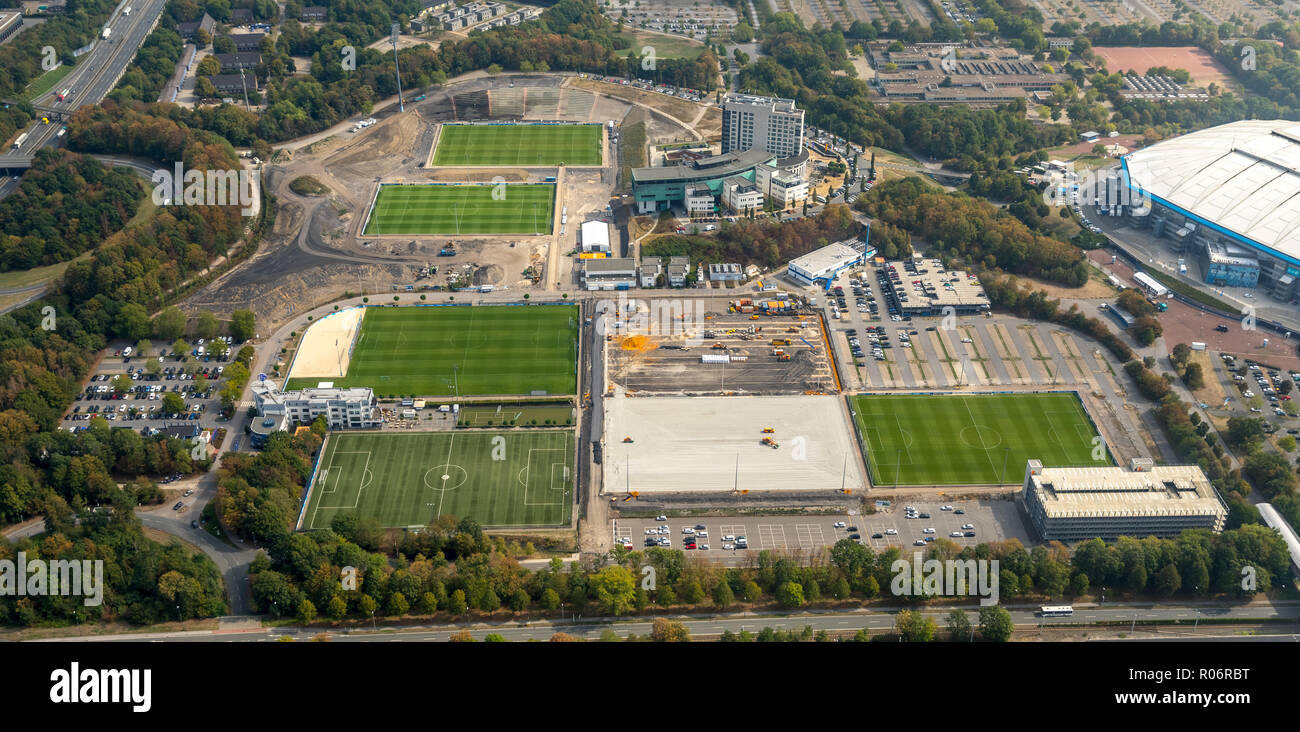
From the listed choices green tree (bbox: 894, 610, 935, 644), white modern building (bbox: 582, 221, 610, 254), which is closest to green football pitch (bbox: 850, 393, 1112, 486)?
green tree (bbox: 894, 610, 935, 644)

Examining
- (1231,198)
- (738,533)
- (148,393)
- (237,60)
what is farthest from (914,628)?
(237,60)

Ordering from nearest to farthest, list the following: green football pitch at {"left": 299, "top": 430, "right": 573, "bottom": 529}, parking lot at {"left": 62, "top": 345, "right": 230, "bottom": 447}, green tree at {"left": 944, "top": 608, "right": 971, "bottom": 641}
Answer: green tree at {"left": 944, "top": 608, "right": 971, "bottom": 641} < green football pitch at {"left": 299, "top": 430, "right": 573, "bottom": 529} < parking lot at {"left": 62, "top": 345, "right": 230, "bottom": 447}

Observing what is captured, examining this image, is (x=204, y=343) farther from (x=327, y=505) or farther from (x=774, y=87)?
(x=774, y=87)

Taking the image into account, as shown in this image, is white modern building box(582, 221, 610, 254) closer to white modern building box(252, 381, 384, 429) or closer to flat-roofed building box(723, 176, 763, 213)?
flat-roofed building box(723, 176, 763, 213)

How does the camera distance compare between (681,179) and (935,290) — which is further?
(681,179)

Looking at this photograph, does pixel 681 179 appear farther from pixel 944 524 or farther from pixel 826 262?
pixel 944 524

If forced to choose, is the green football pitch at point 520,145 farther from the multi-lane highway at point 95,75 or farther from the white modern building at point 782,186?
the multi-lane highway at point 95,75

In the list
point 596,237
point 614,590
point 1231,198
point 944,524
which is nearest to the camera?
point 614,590
